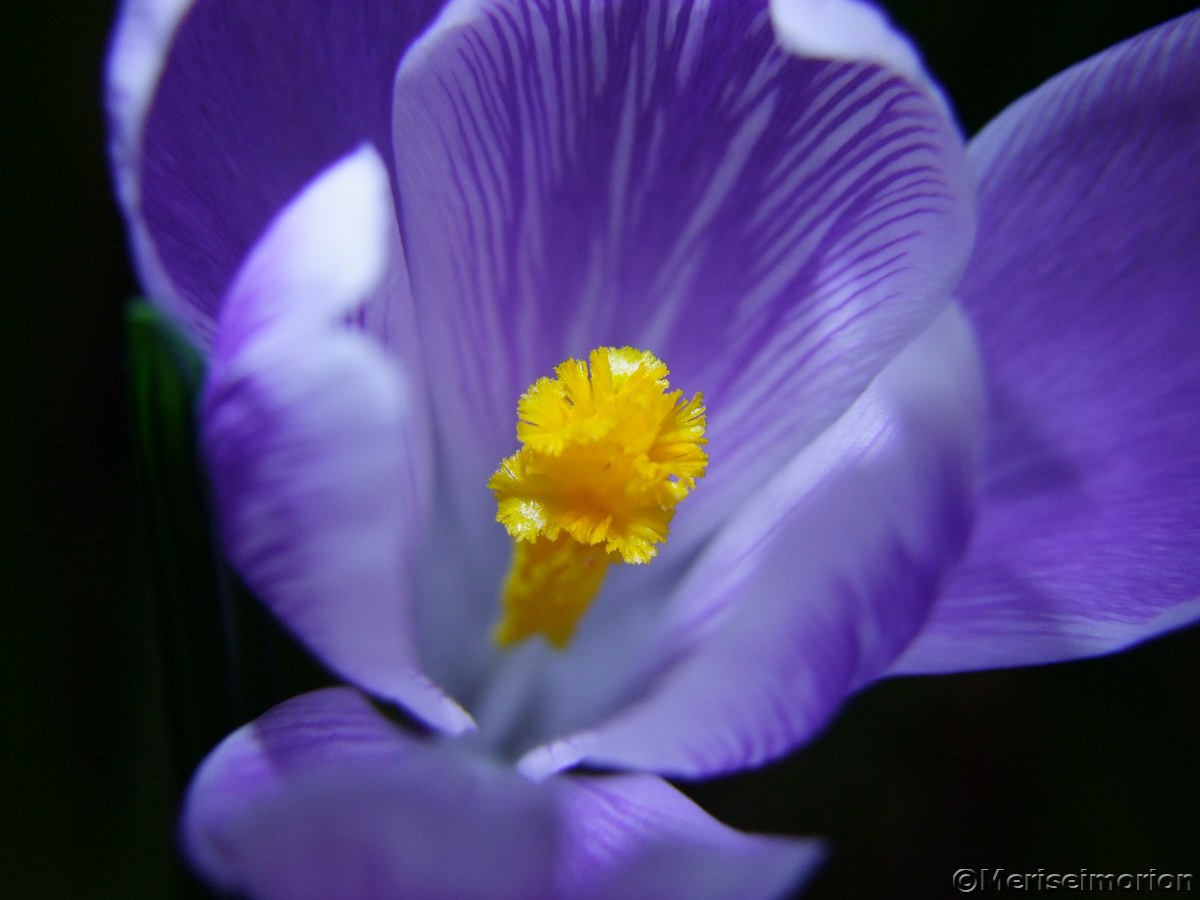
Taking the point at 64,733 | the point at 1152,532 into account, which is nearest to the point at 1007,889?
the point at 1152,532

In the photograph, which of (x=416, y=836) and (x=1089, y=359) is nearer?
(x=416, y=836)

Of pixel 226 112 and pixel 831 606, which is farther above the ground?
pixel 226 112

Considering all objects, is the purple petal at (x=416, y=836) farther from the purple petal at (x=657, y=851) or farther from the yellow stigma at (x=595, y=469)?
the yellow stigma at (x=595, y=469)

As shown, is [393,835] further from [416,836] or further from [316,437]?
[316,437]

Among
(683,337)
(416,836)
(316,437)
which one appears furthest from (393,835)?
(683,337)

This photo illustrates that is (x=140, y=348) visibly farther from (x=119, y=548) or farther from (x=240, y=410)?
(x=119, y=548)
